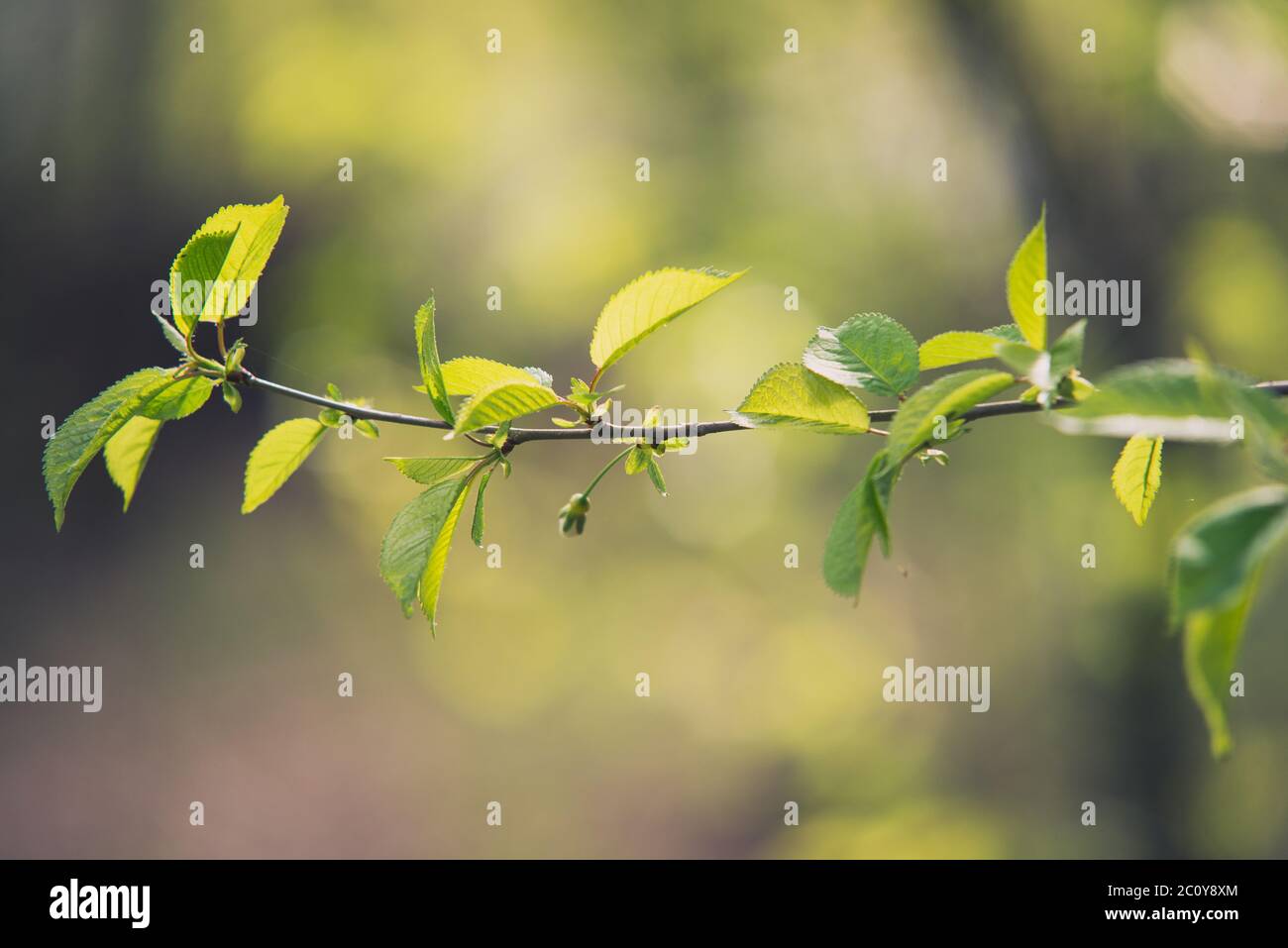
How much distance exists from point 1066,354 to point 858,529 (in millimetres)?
137

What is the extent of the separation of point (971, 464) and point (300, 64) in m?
3.28

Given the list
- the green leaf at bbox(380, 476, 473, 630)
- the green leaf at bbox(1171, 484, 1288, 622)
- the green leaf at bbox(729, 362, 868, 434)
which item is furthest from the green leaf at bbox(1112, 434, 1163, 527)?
the green leaf at bbox(380, 476, 473, 630)

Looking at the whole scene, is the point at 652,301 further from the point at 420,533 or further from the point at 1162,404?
the point at 1162,404

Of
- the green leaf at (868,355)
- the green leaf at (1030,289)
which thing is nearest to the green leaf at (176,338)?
the green leaf at (868,355)

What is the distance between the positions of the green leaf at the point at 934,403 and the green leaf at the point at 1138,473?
19cm

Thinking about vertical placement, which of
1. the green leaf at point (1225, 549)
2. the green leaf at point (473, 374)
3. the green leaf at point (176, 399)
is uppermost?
the green leaf at point (473, 374)

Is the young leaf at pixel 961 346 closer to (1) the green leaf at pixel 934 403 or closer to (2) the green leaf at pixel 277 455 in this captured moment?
(1) the green leaf at pixel 934 403

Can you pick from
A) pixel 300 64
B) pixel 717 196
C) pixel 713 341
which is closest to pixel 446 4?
pixel 300 64

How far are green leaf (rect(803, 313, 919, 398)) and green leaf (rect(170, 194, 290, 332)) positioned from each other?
0.35 metres

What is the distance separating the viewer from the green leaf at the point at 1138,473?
2.10ft

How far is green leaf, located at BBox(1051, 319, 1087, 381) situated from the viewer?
0.49 meters

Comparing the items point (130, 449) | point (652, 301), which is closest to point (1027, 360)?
point (652, 301)

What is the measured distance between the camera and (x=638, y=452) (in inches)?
25.3

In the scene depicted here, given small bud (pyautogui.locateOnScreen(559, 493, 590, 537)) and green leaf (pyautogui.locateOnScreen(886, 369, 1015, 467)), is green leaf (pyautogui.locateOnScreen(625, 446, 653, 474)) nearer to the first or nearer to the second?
small bud (pyautogui.locateOnScreen(559, 493, 590, 537))
